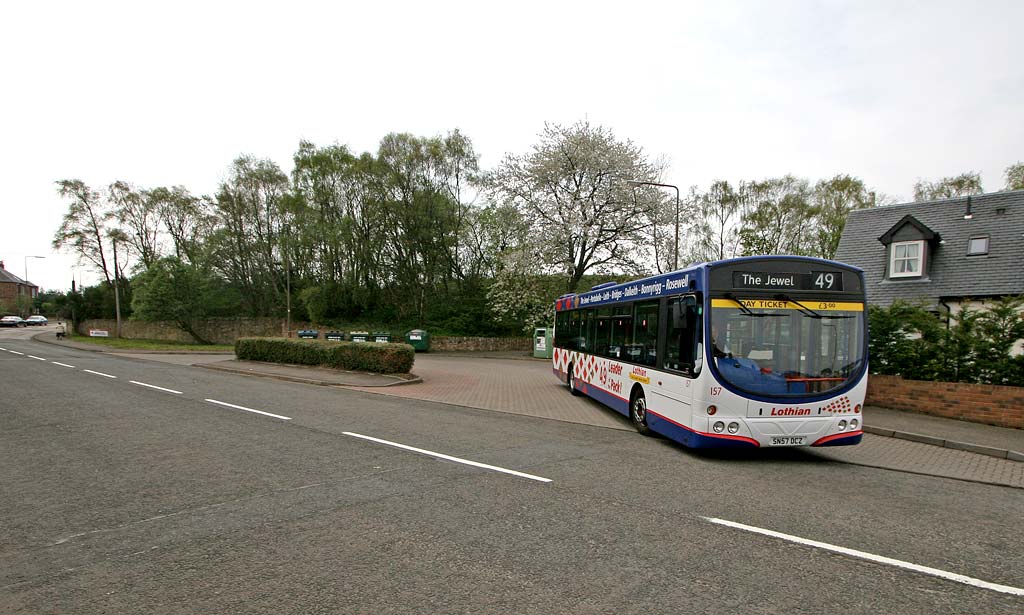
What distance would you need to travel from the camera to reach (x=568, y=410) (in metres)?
12.7

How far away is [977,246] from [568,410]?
52.7ft

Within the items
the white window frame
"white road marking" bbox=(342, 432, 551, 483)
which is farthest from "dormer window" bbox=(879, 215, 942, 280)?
"white road marking" bbox=(342, 432, 551, 483)

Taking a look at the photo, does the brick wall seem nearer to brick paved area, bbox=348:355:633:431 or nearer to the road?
the road

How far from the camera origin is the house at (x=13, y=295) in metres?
97.6

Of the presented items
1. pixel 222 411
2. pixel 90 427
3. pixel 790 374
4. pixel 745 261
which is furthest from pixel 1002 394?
pixel 90 427

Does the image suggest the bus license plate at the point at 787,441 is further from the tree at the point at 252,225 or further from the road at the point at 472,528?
the tree at the point at 252,225

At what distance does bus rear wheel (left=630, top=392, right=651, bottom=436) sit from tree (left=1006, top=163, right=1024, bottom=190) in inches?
1317

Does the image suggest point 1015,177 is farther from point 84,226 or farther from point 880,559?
point 84,226

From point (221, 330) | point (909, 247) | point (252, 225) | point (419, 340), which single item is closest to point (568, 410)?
point (909, 247)

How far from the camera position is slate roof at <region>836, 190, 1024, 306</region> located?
17.5m

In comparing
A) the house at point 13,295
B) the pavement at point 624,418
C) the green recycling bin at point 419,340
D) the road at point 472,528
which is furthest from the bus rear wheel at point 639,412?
the house at point 13,295

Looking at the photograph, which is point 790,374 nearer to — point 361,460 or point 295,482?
point 361,460

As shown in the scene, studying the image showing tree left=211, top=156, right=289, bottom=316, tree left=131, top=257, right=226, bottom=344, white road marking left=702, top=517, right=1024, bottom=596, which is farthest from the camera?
tree left=211, top=156, right=289, bottom=316

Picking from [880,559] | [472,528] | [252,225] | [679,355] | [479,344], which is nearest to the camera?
[880,559]
